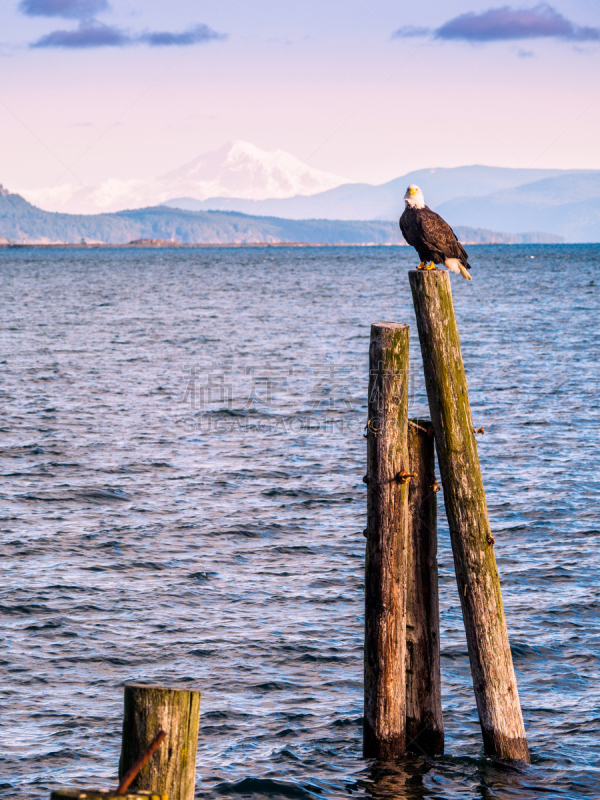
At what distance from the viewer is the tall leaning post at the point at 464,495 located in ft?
22.9

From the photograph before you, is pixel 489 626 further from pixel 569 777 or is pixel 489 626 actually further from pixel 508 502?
pixel 508 502

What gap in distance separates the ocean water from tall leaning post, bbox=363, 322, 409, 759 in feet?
3.13

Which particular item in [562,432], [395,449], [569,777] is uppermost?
[395,449]

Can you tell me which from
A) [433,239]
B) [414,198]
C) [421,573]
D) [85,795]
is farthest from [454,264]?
[85,795]

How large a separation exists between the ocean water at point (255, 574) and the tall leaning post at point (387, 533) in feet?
3.13

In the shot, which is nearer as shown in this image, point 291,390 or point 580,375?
point 291,390

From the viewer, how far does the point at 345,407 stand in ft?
81.1

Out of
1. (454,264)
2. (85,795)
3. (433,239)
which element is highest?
(433,239)

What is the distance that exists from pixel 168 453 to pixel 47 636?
9.07 metres

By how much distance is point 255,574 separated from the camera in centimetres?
1246

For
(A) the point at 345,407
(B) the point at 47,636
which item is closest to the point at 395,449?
(B) the point at 47,636

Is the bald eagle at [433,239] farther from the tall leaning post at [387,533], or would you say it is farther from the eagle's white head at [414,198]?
the tall leaning post at [387,533]

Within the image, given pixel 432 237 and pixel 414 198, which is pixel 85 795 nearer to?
pixel 432 237

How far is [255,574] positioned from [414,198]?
5.80m
